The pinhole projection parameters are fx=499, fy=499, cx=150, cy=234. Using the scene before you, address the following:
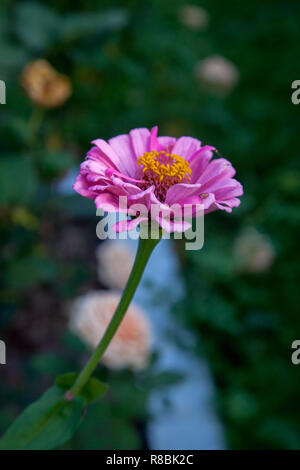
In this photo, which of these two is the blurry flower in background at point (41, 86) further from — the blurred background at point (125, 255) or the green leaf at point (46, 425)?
the green leaf at point (46, 425)

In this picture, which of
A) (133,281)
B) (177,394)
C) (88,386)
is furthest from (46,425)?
(177,394)

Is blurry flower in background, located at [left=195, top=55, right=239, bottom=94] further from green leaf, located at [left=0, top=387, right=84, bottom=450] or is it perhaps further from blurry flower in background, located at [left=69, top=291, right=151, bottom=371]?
green leaf, located at [left=0, top=387, right=84, bottom=450]

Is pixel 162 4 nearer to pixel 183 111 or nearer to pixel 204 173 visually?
pixel 183 111

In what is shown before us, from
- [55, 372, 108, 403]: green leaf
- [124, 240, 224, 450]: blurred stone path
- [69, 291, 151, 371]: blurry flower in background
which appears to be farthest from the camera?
[124, 240, 224, 450]: blurred stone path

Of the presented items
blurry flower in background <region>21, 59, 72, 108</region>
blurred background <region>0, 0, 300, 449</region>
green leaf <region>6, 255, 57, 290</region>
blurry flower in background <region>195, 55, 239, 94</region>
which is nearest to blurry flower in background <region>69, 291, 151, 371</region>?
blurred background <region>0, 0, 300, 449</region>

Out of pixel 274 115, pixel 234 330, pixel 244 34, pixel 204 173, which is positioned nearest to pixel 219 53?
pixel 244 34
